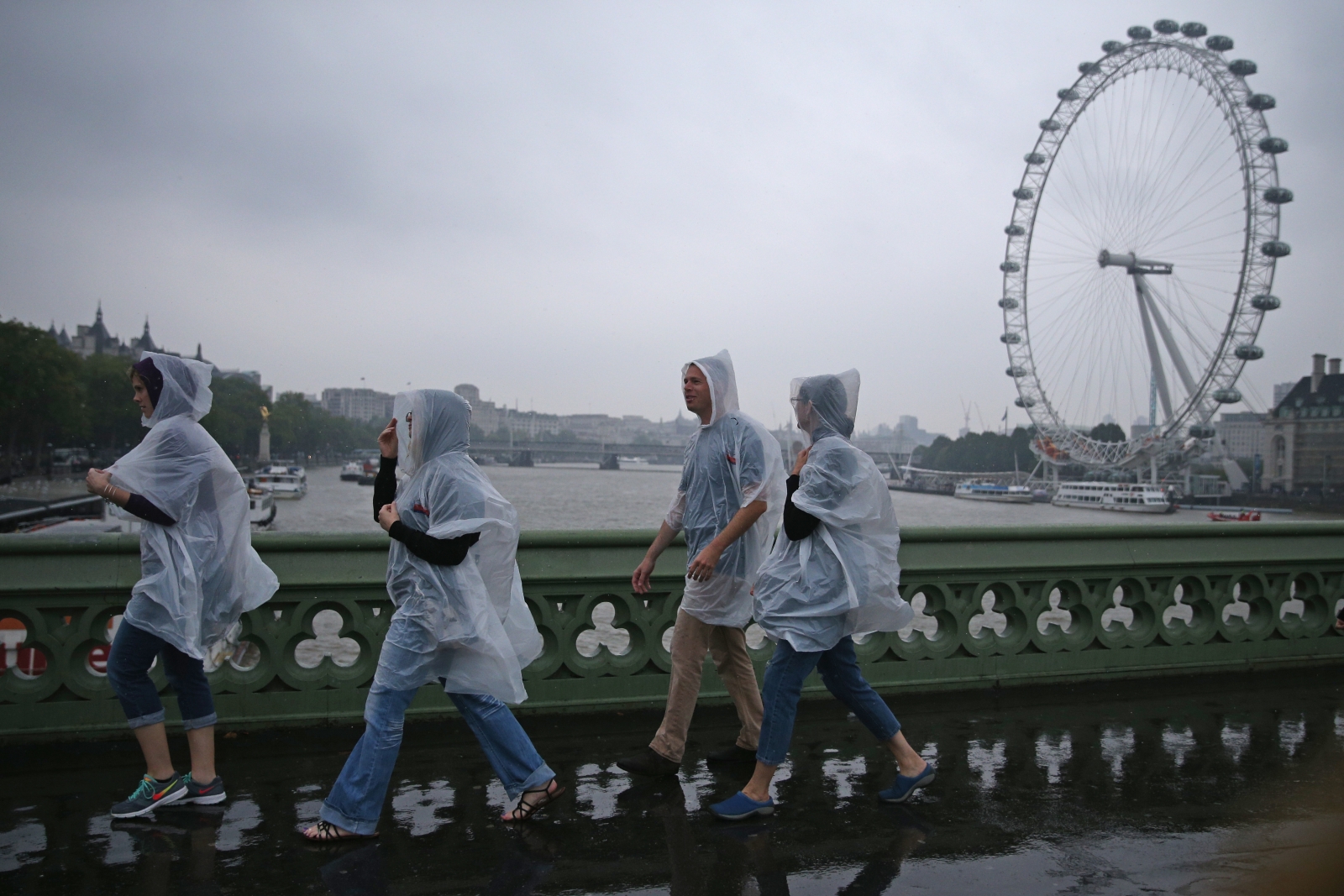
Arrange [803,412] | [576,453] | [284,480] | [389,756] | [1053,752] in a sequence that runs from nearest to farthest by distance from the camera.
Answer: [389,756] < [803,412] < [1053,752] < [284,480] < [576,453]

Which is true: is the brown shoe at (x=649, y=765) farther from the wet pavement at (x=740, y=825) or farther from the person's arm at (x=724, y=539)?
the person's arm at (x=724, y=539)

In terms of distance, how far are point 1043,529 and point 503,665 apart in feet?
10.6

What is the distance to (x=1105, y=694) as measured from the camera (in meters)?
5.14

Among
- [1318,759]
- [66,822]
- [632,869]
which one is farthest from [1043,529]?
[66,822]

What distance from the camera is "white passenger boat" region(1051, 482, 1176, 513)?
32.8 m

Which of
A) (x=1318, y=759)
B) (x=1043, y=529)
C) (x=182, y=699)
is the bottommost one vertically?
(x=1318, y=759)

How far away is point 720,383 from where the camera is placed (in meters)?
3.96

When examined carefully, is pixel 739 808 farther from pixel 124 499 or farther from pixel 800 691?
pixel 124 499

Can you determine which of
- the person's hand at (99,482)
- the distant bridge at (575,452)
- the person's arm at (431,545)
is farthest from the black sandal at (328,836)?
the distant bridge at (575,452)

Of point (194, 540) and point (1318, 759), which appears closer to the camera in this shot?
point (194, 540)

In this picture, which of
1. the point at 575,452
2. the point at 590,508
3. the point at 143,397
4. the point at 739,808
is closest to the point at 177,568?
the point at 143,397

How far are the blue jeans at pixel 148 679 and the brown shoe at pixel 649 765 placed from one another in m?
1.49

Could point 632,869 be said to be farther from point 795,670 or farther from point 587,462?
point 587,462

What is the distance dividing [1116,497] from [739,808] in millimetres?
35259
